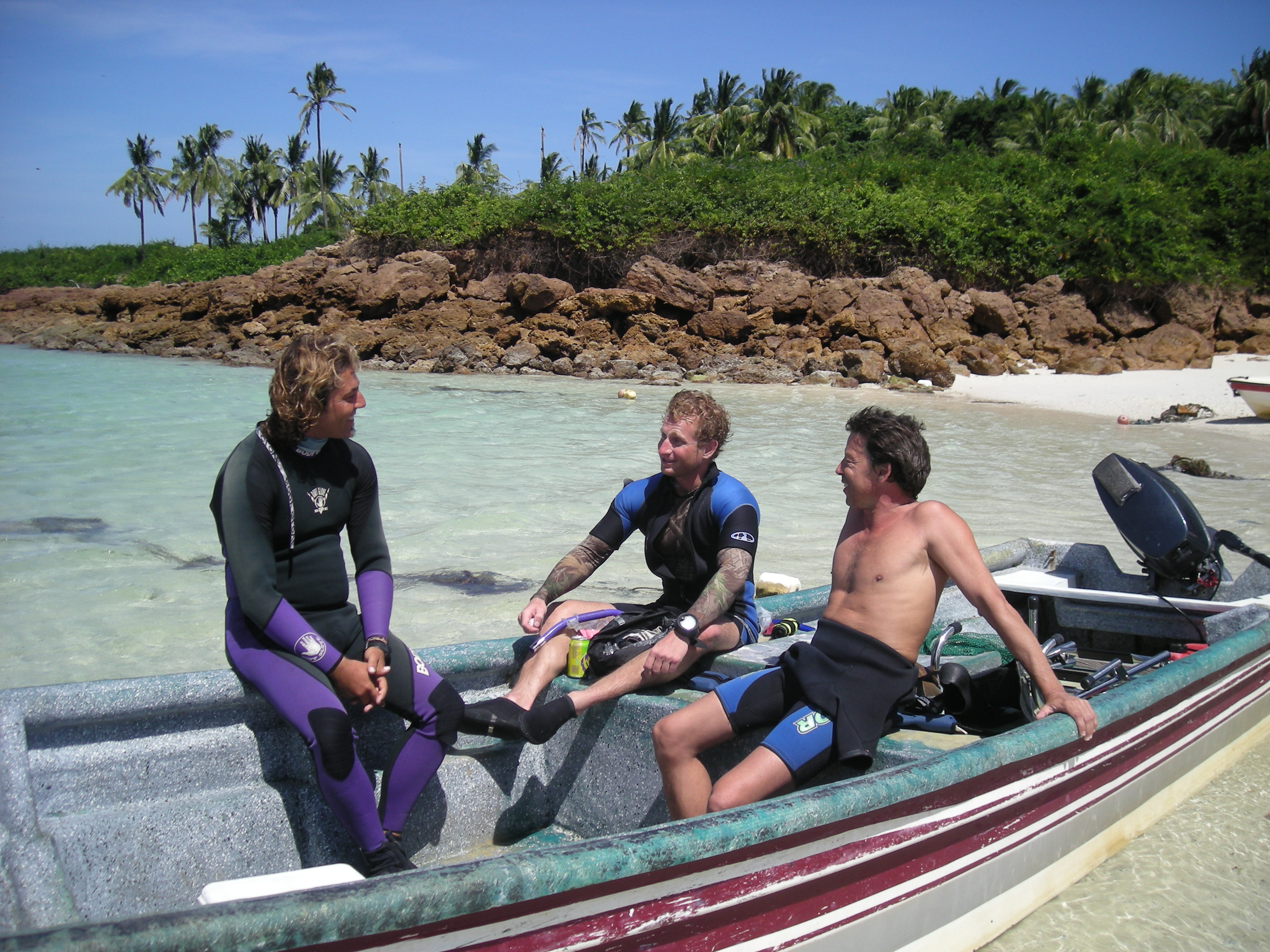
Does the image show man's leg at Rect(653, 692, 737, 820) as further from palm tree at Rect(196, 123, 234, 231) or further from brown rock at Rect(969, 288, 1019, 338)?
palm tree at Rect(196, 123, 234, 231)

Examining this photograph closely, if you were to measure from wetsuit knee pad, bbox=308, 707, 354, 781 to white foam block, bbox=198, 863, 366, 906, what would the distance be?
55 cm

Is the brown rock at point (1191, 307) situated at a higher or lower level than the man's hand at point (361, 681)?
higher

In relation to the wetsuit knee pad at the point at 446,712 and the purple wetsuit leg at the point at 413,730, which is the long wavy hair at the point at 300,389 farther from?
the wetsuit knee pad at the point at 446,712

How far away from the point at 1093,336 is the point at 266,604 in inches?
941

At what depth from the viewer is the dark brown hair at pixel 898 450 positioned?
3.15 m

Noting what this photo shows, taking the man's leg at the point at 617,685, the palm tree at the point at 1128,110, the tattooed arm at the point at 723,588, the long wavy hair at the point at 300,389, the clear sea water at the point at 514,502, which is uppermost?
the palm tree at the point at 1128,110

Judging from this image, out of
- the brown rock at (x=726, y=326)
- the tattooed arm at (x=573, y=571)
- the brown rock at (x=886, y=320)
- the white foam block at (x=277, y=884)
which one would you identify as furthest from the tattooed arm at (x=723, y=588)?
the brown rock at (x=726, y=326)

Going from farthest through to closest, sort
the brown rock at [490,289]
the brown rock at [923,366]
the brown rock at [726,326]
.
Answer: the brown rock at [490,289], the brown rock at [726,326], the brown rock at [923,366]

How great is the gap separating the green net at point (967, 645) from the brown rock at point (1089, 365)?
17.9m

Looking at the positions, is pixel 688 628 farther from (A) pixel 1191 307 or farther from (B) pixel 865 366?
(A) pixel 1191 307

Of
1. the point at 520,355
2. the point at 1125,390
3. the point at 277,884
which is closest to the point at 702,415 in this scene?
the point at 277,884

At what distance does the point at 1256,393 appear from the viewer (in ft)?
52.5

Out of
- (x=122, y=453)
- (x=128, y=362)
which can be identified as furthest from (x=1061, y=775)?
(x=128, y=362)

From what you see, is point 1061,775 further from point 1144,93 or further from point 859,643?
point 1144,93
